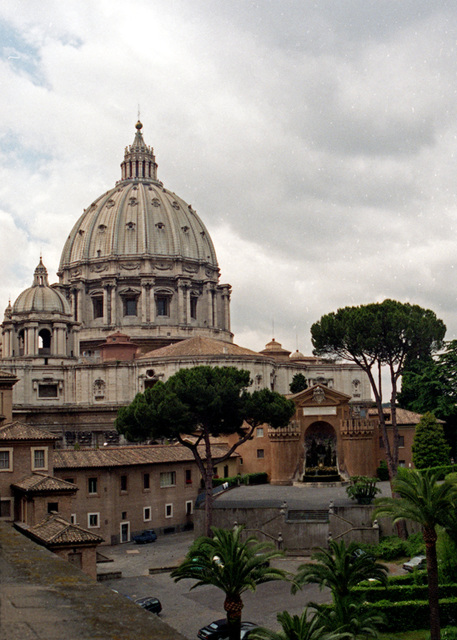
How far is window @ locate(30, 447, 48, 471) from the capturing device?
118 feet

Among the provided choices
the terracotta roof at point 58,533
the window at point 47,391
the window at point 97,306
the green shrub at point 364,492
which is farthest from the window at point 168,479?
the window at point 97,306

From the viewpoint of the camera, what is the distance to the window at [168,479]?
47156 millimetres

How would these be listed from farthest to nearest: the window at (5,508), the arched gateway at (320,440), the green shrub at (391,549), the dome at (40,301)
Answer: the dome at (40,301), the arched gateway at (320,440), the green shrub at (391,549), the window at (5,508)

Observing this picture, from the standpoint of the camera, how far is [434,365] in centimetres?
6675

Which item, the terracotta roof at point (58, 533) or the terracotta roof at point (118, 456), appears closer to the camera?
the terracotta roof at point (58, 533)

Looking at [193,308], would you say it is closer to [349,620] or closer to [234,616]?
[349,620]

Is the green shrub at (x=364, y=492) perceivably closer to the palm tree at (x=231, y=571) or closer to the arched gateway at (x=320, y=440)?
the arched gateway at (x=320, y=440)

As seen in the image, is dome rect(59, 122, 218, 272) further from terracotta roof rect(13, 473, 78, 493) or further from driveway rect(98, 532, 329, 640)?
terracotta roof rect(13, 473, 78, 493)

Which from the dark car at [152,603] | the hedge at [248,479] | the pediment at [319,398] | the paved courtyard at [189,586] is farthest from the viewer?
the pediment at [319,398]

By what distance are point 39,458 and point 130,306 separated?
209 ft

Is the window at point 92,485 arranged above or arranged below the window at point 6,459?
below

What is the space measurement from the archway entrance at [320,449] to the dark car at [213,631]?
1224 inches

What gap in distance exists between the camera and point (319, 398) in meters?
57.2

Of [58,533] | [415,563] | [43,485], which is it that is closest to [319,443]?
[415,563]
